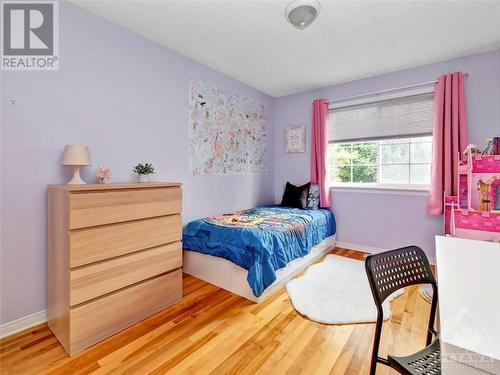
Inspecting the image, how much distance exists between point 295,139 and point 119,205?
3027mm

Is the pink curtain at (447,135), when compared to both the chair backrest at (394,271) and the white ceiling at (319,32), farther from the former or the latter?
the chair backrest at (394,271)

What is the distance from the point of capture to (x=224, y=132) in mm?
3332

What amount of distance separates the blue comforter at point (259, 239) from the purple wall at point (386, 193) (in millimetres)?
656

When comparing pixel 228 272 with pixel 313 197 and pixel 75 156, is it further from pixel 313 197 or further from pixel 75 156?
pixel 313 197

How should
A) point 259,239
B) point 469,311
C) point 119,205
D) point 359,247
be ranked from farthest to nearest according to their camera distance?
1. point 359,247
2. point 259,239
3. point 119,205
4. point 469,311

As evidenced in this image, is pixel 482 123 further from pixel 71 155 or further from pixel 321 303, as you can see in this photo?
pixel 71 155

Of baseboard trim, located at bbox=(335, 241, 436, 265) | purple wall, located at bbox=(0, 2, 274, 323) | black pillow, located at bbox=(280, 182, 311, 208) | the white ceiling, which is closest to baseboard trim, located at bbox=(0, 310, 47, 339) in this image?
purple wall, located at bbox=(0, 2, 274, 323)

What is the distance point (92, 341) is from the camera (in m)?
1.62

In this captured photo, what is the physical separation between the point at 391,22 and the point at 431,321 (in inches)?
92.3

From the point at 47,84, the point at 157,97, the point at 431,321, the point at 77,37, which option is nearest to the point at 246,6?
the point at 157,97

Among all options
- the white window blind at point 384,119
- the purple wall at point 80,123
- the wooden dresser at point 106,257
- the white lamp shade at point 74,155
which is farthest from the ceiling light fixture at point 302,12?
the white lamp shade at point 74,155

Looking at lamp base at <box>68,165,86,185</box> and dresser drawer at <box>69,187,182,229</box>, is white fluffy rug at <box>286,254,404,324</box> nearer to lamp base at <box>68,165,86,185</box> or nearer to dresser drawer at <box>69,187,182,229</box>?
dresser drawer at <box>69,187,182,229</box>

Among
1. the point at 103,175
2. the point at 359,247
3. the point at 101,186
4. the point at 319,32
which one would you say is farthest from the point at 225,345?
the point at 319,32

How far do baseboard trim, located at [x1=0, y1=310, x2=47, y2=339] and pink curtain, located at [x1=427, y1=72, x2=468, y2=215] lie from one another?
3917 millimetres
